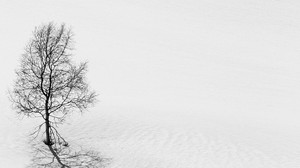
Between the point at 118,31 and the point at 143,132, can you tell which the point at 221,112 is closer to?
the point at 143,132

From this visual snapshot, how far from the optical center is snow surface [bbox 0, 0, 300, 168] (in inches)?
1310

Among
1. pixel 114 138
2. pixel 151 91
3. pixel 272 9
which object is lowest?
pixel 114 138

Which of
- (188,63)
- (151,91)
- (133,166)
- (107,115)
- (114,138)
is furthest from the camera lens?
(188,63)

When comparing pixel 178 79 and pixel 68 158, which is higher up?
pixel 178 79

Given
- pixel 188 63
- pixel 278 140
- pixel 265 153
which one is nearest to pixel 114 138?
pixel 265 153

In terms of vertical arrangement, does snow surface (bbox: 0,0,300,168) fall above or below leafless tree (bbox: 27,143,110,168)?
above

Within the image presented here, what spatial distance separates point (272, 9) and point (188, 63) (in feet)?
170

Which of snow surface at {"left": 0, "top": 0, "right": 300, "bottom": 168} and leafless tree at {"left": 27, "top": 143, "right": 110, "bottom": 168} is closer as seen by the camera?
leafless tree at {"left": 27, "top": 143, "right": 110, "bottom": 168}

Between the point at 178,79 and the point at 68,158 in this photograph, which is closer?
the point at 68,158

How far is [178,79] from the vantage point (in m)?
63.8

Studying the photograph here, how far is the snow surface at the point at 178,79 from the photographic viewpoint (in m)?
33.3

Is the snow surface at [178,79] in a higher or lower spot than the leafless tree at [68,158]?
higher

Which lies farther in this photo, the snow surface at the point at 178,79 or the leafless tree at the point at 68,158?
the snow surface at the point at 178,79

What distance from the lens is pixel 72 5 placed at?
100 metres
